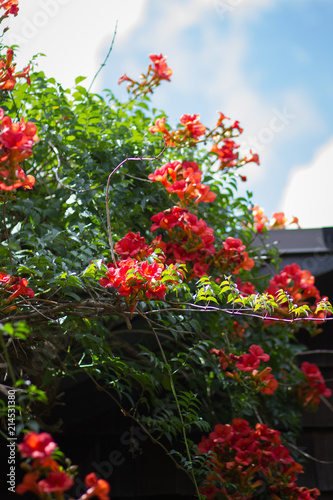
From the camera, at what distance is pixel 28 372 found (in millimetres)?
1707

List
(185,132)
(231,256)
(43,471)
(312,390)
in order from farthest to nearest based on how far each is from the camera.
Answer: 1. (312,390)
2. (185,132)
3. (231,256)
4. (43,471)

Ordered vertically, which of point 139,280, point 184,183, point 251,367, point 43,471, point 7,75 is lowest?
point 43,471

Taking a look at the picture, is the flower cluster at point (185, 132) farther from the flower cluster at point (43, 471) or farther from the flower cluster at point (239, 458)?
the flower cluster at point (43, 471)

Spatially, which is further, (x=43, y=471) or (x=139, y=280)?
(x=139, y=280)

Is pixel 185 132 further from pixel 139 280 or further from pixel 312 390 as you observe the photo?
pixel 312 390

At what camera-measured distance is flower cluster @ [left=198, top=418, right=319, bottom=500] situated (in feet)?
5.63

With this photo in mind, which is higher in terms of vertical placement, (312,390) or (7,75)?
(7,75)

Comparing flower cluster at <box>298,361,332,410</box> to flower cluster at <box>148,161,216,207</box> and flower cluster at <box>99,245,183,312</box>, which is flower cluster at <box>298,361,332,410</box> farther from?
flower cluster at <box>99,245,183,312</box>

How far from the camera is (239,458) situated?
172 centimetres

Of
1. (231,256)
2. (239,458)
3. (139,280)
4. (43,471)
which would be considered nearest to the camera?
(43,471)

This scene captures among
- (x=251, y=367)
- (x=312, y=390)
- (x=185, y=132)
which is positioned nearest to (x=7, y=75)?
(x=185, y=132)

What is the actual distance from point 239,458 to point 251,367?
0.28 m

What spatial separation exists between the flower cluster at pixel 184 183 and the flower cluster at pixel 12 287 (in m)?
0.61

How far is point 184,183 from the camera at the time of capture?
5.88 feet
